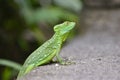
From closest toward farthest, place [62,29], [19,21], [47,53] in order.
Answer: [47,53] → [62,29] → [19,21]

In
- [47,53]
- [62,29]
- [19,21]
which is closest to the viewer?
[47,53]

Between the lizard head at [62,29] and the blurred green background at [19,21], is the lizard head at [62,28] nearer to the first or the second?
the lizard head at [62,29]

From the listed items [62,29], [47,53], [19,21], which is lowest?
[47,53]

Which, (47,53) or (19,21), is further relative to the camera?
(19,21)

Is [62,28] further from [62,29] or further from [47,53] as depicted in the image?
[47,53]

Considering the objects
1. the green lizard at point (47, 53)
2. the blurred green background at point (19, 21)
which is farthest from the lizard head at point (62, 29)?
the blurred green background at point (19, 21)

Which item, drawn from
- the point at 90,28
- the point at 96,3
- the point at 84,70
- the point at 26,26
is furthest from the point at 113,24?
the point at 84,70

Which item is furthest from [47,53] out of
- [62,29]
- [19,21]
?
[19,21]

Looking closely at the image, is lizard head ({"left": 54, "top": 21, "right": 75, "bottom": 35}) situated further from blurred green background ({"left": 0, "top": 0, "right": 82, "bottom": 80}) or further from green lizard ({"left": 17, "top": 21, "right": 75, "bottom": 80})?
blurred green background ({"left": 0, "top": 0, "right": 82, "bottom": 80})

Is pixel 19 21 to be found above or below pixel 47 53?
above
